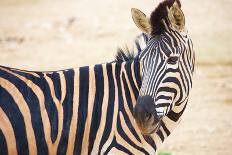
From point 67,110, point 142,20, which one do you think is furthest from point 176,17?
point 67,110

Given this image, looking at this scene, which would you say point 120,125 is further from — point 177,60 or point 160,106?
point 177,60

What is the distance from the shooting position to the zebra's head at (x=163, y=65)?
410 centimetres

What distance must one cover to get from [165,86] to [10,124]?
1.27 meters

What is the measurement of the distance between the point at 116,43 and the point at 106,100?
41.2 ft

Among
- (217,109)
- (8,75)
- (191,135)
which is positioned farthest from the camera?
(217,109)

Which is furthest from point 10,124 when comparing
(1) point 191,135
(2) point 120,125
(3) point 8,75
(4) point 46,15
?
(4) point 46,15

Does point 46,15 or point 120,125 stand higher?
point 46,15

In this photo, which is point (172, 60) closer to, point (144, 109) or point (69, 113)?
point (144, 109)

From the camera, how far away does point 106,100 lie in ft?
14.3

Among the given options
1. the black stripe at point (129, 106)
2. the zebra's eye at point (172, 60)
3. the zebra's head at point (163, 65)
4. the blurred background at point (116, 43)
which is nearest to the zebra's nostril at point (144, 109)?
the zebra's head at point (163, 65)

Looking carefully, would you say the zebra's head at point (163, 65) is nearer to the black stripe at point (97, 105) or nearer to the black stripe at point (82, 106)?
the black stripe at point (97, 105)

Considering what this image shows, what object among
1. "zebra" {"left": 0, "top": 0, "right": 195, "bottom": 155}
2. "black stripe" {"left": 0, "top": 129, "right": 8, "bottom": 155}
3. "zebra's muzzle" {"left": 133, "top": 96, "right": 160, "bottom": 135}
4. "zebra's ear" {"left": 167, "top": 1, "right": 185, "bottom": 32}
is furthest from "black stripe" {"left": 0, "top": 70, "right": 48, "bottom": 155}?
"zebra's ear" {"left": 167, "top": 1, "right": 185, "bottom": 32}

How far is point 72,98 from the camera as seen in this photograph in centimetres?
437

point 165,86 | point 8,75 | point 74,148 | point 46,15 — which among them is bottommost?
point 74,148
